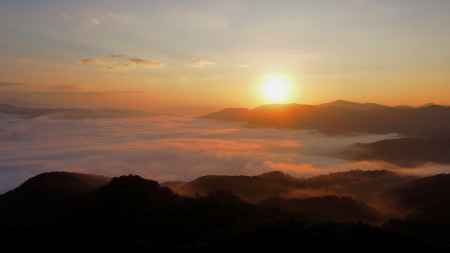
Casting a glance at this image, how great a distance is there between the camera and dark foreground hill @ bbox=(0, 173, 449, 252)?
47.0 m

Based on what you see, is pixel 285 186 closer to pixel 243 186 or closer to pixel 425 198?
pixel 243 186

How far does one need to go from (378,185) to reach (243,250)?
83.4 meters

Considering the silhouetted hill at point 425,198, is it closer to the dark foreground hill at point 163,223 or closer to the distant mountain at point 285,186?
the distant mountain at point 285,186

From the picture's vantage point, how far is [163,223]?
60.8m

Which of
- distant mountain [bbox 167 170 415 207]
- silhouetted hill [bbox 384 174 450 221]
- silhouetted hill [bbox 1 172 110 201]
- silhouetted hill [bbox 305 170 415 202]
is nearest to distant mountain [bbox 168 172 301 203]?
distant mountain [bbox 167 170 415 207]

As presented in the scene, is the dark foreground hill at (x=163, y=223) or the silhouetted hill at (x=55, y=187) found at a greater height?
the silhouetted hill at (x=55, y=187)

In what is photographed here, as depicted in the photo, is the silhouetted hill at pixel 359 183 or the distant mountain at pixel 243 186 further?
the silhouetted hill at pixel 359 183

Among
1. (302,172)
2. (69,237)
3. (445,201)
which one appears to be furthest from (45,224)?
(302,172)

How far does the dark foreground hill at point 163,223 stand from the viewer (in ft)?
154

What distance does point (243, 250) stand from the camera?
4556cm

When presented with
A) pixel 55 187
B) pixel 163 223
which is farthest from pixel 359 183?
pixel 55 187

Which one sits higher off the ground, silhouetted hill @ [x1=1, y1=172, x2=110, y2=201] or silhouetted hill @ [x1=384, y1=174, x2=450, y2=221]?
silhouetted hill @ [x1=1, y1=172, x2=110, y2=201]

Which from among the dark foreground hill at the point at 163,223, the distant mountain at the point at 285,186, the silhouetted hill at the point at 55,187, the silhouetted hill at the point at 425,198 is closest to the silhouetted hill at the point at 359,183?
the distant mountain at the point at 285,186

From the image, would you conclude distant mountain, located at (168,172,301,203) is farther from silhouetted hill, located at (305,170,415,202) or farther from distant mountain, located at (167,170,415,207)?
silhouetted hill, located at (305,170,415,202)
